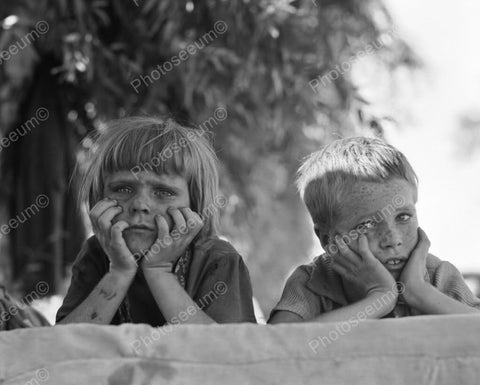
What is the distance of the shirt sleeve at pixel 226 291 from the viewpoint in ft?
8.21

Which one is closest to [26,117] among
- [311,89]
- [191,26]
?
[191,26]

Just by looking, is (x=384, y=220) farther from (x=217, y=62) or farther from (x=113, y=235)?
(x=217, y=62)

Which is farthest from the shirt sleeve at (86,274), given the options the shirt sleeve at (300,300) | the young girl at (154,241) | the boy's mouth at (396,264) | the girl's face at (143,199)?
the boy's mouth at (396,264)

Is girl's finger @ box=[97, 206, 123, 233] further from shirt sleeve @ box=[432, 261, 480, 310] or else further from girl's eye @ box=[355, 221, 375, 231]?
shirt sleeve @ box=[432, 261, 480, 310]

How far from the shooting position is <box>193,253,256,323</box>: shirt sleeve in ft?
8.21

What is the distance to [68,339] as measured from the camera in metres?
1.74

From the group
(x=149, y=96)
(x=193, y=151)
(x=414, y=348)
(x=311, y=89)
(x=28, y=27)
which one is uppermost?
(x=28, y=27)

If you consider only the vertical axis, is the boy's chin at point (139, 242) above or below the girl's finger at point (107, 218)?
below

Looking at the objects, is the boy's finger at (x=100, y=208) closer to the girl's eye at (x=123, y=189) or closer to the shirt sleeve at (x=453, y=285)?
the girl's eye at (x=123, y=189)

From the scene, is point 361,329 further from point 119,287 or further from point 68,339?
point 119,287

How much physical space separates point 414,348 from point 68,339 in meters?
0.66

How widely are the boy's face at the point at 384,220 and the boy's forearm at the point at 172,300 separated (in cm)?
48

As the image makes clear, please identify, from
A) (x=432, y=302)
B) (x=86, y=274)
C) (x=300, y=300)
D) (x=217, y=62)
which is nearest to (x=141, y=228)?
(x=86, y=274)

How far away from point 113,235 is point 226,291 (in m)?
0.35
